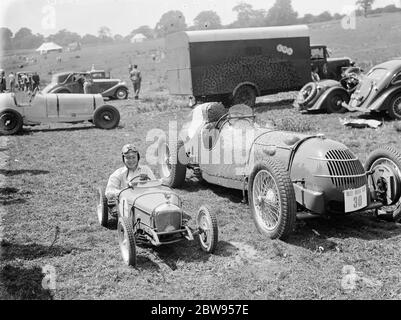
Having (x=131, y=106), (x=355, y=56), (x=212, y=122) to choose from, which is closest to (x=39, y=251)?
(x=212, y=122)

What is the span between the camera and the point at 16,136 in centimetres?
1416

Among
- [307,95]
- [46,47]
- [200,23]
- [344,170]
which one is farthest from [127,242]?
[46,47]

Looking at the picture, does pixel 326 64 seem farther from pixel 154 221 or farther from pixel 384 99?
pixel 154 221

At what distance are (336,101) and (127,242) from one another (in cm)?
1093

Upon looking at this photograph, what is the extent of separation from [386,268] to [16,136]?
40.0 ft

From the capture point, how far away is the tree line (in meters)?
16.3

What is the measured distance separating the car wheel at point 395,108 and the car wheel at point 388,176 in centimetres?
691

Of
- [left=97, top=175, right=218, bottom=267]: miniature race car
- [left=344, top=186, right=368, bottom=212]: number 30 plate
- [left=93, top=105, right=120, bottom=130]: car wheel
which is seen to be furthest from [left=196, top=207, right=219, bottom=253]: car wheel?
[left=93, top=105, right=120, bottom=130]: car wheel

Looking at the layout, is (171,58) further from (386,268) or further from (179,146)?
(386,268)

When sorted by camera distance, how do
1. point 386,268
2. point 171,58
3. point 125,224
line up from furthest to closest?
point 171,58 < point 125,224 < point 386,268

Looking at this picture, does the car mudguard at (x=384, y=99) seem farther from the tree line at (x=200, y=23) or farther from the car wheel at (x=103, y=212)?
the car wheel at (x=103, y=212)

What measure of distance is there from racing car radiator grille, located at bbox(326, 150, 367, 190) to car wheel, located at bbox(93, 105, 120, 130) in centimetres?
1069

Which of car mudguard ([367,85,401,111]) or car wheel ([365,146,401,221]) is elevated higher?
car mudguard ([367,85,401,111])

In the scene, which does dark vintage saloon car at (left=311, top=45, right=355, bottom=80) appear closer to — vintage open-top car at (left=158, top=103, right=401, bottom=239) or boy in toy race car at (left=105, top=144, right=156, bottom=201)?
vintage open-top car at (left=158, top=103, right=401, bottom=239)
